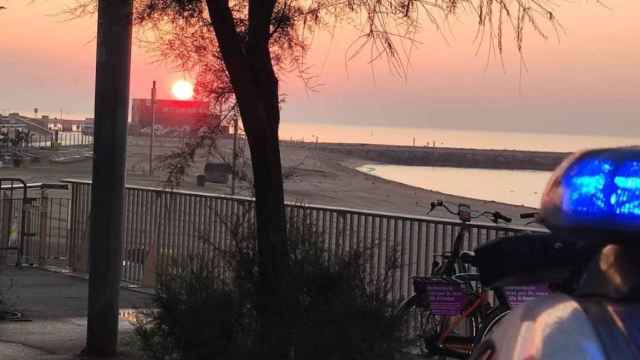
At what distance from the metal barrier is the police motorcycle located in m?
13.9

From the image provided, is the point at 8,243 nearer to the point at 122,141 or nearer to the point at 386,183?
the point at 122,141

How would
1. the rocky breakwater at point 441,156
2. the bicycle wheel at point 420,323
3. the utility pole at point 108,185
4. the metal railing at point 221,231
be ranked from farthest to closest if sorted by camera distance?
the rocky breakwater at point 441,156 → the metal railing at point 221,231 → the utility pole at point 108,185 → the bicycle wheel at point 420,323

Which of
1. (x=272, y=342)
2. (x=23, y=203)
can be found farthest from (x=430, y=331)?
(x=23, y=203)

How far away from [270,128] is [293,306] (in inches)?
43.1

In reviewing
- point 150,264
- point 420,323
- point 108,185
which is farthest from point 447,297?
point 150,264

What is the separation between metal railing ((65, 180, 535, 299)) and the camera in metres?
9.24

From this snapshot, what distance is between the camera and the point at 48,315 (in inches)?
442

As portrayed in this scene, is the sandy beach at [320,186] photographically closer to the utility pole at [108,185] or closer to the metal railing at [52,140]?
the metal railing at [52,140]

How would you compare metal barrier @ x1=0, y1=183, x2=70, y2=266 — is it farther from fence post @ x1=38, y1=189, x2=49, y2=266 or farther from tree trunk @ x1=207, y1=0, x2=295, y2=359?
tree trunk @ x1=207, y1=0, x2=295, y2=359

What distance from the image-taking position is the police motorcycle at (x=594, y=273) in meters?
1.64

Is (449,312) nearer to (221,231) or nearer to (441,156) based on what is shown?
(221,231)

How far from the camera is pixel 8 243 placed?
51.4 feet

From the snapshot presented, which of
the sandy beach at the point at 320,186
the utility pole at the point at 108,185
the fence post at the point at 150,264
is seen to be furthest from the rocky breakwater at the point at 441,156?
the utility pole at the point at 108,185

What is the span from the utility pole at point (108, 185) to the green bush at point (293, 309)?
4.77 ft
